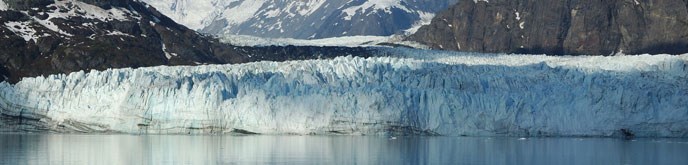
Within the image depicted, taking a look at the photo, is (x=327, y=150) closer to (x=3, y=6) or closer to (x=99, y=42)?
(x=99, y=42)

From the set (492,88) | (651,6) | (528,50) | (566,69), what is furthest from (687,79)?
(528,50)

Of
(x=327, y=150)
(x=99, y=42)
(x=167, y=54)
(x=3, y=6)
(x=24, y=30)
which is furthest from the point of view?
(x=3, y=6)

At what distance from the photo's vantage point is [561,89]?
58688mm

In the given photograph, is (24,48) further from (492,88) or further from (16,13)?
(492,88)

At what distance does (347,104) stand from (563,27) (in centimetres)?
7500

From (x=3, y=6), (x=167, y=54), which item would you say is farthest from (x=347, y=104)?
(x=3, y=6)

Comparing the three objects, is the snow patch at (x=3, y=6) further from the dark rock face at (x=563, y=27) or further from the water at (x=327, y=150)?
the dark rock face at (x=563, y=27)

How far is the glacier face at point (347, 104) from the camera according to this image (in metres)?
56.8

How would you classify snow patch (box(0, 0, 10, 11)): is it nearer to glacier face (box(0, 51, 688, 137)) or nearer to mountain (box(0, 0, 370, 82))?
mountain (box(0, 0, 370, 82))

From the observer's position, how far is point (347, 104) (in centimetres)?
5644

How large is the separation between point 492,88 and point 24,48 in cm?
3889

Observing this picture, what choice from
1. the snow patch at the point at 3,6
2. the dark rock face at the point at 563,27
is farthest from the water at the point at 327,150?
the dark rock face at the point at 563,27

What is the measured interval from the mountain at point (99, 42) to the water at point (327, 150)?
91.5 feet

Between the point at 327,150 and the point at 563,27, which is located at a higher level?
the point at 563,27
